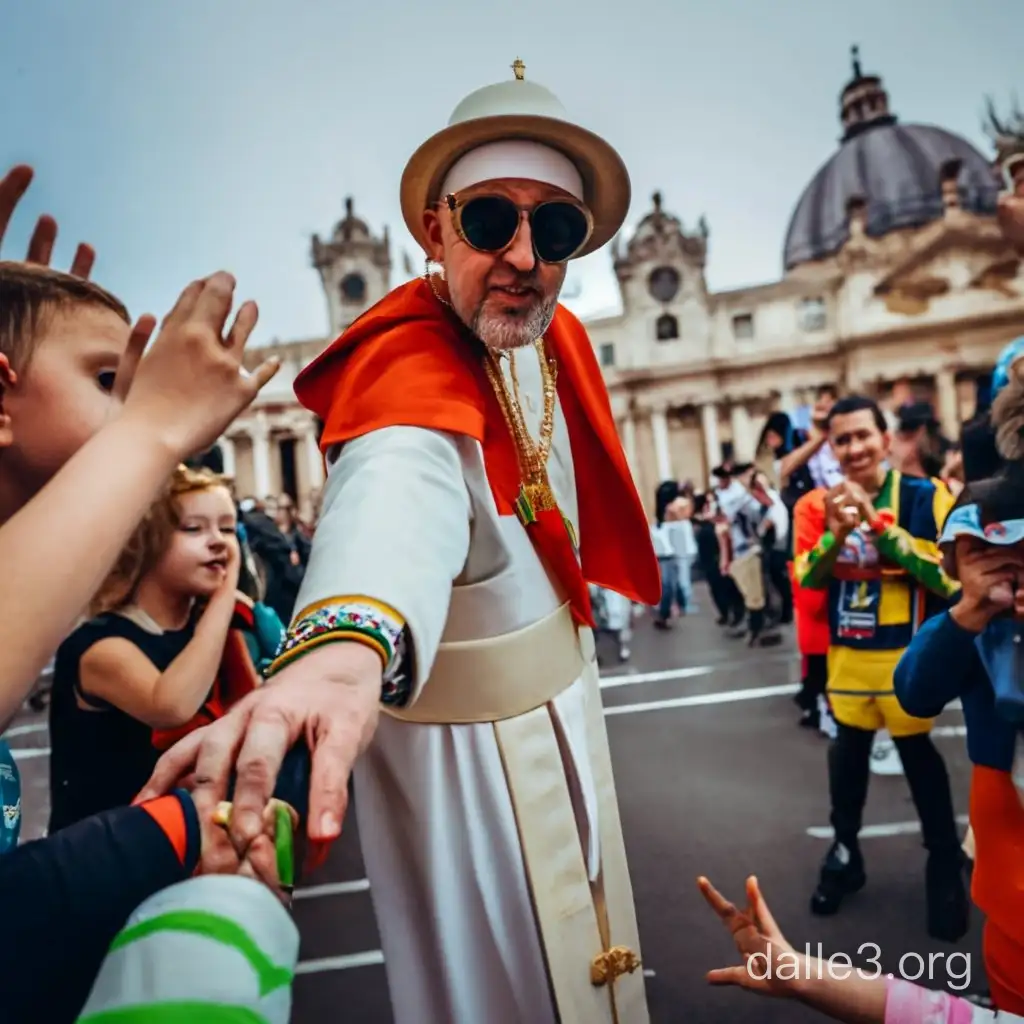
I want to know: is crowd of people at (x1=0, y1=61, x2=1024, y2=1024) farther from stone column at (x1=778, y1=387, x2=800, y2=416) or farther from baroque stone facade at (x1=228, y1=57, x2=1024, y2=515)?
stone column at (x1=778, y1=387, x2=800, y2=416)

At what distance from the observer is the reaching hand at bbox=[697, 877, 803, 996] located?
3.65 feet

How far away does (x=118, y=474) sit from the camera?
725mm

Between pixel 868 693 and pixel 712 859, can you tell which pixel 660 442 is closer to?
pixel 712 859

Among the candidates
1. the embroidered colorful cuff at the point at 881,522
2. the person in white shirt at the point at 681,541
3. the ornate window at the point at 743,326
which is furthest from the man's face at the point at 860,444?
the ornate window at the point at 743,326

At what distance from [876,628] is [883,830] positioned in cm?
111

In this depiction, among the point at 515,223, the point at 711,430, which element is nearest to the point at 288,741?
the point at 515,223

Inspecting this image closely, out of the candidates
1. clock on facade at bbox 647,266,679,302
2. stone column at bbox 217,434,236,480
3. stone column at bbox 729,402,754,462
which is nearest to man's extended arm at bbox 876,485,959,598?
stone column at bbox 217,434,236,480

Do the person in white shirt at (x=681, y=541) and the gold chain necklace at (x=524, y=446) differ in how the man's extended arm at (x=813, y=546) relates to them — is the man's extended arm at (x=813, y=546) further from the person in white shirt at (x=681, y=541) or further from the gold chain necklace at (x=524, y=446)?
the person in white shirt at (x=681, y=541)

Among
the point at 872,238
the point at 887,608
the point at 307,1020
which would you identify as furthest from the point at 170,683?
the point at 872,238

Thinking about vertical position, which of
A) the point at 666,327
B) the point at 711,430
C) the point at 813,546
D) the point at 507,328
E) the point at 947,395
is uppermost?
the point at 666,327

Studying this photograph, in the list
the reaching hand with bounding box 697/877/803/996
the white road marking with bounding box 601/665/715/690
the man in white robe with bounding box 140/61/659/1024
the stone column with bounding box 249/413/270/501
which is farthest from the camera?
the stone column with bounding box 249/413/270/501

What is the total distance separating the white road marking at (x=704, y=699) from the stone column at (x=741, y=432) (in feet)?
84.6

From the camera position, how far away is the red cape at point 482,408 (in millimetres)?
1179

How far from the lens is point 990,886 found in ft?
4.78
